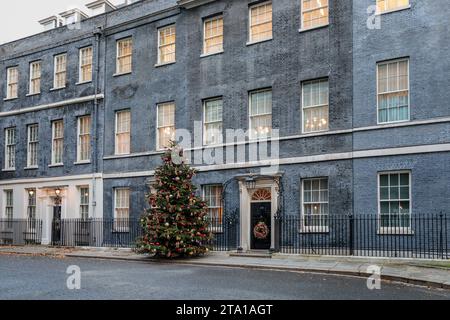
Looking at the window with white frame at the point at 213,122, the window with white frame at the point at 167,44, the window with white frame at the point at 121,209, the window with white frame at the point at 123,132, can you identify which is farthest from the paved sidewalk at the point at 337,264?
the window with white frame at the point at 167,44

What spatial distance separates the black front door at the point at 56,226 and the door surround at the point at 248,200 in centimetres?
1154

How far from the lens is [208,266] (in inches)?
698

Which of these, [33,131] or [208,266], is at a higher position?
[33,131]

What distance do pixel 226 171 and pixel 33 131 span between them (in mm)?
14214

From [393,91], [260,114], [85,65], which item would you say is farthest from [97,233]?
[393,91]

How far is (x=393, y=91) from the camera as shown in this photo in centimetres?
1841

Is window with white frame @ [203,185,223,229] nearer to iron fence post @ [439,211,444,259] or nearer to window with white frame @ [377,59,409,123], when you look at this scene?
window with white frame @ [377,59,409,123]

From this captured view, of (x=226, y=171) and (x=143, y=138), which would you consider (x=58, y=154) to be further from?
(x=226, y=171)

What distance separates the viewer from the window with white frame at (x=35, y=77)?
30594 millimetres

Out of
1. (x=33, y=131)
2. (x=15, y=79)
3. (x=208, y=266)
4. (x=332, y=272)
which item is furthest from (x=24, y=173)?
(x=332, y=272)

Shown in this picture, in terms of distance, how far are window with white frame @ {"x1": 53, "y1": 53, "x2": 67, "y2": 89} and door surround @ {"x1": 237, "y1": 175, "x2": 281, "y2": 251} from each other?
13.5 m

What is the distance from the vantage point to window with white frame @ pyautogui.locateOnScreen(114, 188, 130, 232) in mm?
25500

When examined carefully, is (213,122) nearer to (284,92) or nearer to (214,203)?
(214,203)

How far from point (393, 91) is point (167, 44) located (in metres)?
11.6
